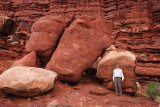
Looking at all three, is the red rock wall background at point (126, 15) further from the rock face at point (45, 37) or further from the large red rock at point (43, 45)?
the large red rock at point (43, 45)

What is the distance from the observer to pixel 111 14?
32750mm

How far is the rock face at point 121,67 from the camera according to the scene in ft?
34.9

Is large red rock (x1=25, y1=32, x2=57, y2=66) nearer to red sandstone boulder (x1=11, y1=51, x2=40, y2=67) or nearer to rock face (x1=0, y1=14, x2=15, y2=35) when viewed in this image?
red sandstone boulder (x1=11, y1=51, x2=40, y2=67)

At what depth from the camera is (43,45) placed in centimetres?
1161

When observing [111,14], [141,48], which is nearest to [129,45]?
[141,48]

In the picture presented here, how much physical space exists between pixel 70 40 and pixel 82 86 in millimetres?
2422

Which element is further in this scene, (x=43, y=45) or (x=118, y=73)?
(x=43, y=45)

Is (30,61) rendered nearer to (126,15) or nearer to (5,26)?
(5,26)

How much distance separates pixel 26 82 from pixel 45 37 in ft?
12.5

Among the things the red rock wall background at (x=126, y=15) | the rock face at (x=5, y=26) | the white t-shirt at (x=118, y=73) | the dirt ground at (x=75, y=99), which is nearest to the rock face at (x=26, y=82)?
the dirt ground at (x=75, y=99)

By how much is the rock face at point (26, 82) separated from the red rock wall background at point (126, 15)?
34.7 ft

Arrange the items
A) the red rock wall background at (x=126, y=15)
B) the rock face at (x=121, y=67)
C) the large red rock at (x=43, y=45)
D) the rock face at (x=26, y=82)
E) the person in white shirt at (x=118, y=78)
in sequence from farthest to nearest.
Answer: the red rock wall background at (x=126, y=15), the large red rock at (x=43, y=45), the rock face at (x=121, y=67), the person in white shirt at (x=118, y=78), the rock face at (x=26, y=82)

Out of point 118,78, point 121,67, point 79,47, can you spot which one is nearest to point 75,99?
point 118,78

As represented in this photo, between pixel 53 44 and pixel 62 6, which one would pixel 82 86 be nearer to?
pixel 53 44
